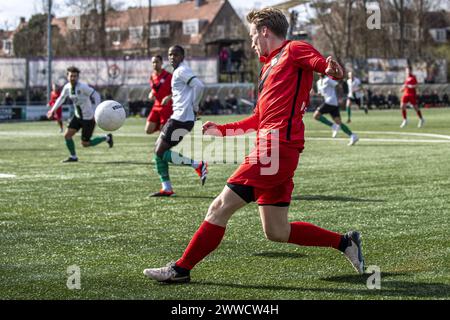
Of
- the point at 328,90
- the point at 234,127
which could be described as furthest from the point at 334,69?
the point at 328,90

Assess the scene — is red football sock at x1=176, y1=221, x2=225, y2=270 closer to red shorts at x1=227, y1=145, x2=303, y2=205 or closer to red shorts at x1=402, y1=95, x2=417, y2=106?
red shorts at x1=227, y1=145, x2=303, y2=205

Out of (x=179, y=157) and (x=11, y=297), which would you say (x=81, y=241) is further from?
(x=179, y=157)

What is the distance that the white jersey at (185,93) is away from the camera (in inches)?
520

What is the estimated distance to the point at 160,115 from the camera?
1525 cm

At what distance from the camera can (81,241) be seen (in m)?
8.50

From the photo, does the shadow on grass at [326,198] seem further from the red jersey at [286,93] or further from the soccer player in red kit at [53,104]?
Result: the soccer player in red kit at [53,104]

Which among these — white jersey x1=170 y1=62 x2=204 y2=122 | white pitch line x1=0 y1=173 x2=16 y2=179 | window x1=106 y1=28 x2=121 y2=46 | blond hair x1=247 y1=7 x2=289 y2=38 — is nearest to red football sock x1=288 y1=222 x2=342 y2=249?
blond hair x1=247 y1=7 x2=289 y2=38

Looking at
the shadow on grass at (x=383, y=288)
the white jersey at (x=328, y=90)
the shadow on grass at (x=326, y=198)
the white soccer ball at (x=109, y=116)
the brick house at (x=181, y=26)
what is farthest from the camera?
the brick house at (x=181, y=26)

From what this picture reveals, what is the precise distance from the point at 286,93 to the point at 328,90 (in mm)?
19130

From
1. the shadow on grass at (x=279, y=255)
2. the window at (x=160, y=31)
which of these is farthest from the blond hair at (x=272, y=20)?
the window at (x=160, y=31)

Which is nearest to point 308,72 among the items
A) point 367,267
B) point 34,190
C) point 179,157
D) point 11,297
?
point 367,267

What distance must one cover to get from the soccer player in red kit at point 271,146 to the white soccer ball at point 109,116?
128 inches

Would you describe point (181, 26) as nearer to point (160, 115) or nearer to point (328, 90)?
point (328, 90)
